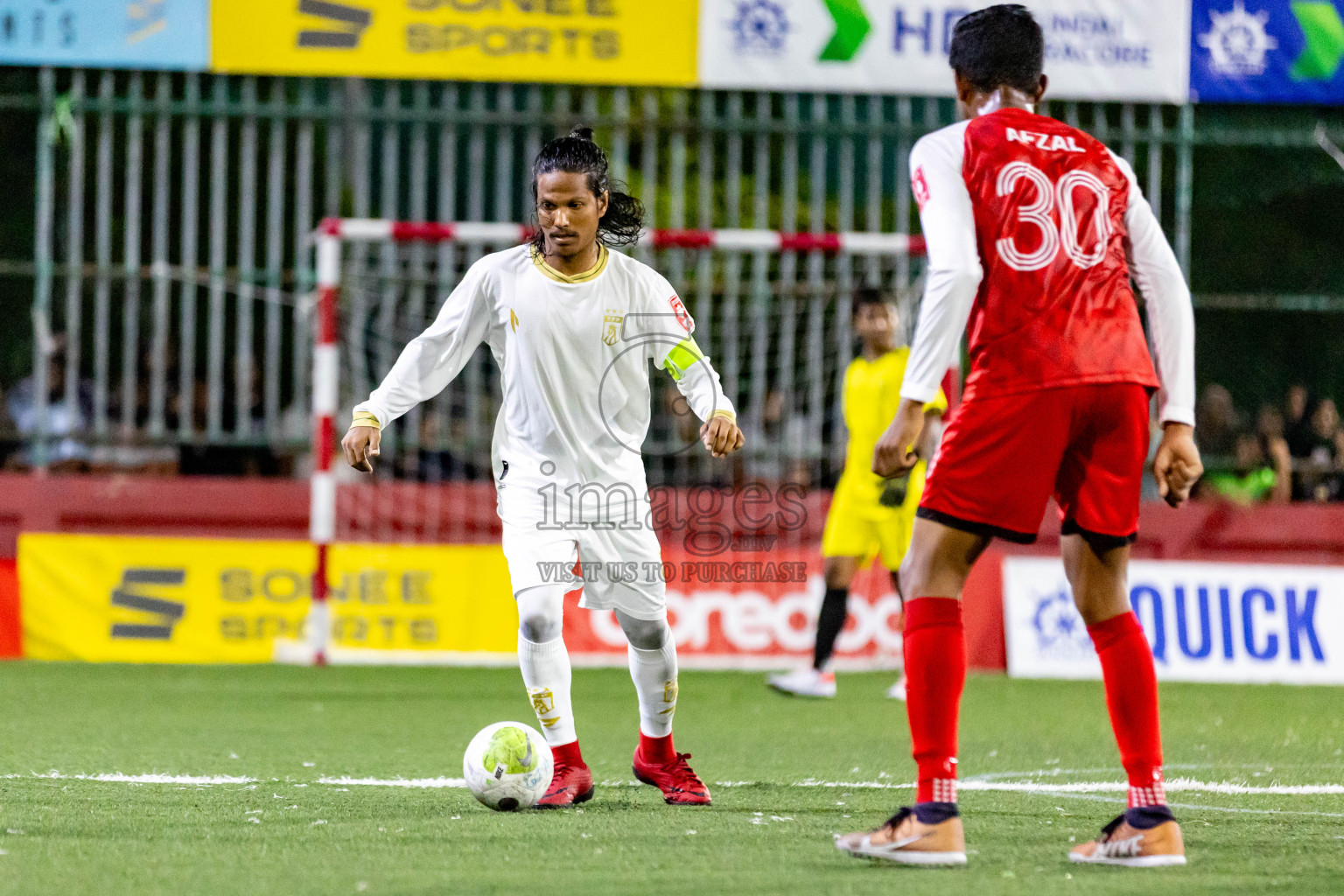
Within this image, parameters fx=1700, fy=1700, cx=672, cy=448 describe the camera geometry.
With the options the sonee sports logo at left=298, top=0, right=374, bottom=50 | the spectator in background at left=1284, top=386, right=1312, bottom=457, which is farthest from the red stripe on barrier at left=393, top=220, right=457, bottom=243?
the spectator in background at left=1284, top=386, right=1312, bottom=457

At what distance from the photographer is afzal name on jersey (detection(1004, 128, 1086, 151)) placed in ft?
13.8

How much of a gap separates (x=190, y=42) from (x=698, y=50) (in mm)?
3263

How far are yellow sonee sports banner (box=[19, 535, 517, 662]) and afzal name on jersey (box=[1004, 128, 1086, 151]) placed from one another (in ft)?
22.1

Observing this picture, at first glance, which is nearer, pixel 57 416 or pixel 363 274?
pixel 363 274

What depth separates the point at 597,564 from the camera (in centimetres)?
535

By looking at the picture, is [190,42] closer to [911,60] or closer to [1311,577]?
[911,60]

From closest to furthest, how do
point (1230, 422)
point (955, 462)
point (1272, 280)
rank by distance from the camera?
point (955, 462), point (1230, 422), point (1272, 280)

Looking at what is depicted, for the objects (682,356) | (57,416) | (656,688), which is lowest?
(656,688)

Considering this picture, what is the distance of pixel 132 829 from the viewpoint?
4.62 m

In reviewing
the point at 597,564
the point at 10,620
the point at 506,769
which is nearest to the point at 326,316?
the point at 10,620

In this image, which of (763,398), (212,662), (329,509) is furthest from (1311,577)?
(212,662)

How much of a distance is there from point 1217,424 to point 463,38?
19.6 ft

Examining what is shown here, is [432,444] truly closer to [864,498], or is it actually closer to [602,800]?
[864,498]

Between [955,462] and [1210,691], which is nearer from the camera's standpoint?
[955,462]
